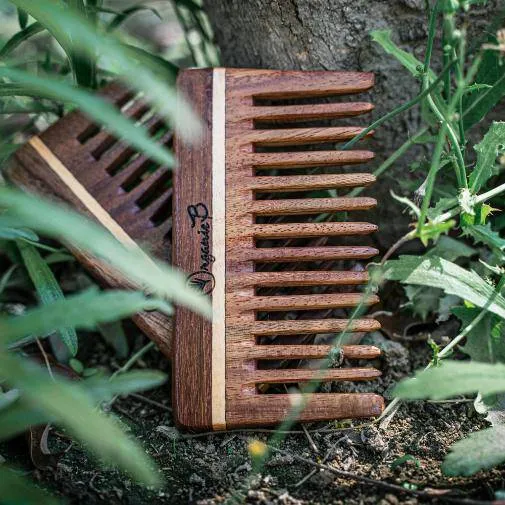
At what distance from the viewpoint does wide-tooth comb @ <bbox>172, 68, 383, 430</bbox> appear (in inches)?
55.9

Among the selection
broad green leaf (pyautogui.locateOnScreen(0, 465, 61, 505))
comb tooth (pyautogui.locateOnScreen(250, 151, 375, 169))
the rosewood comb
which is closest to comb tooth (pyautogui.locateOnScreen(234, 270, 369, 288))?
the rosewood comb

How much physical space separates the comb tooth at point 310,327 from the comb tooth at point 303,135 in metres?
0.38

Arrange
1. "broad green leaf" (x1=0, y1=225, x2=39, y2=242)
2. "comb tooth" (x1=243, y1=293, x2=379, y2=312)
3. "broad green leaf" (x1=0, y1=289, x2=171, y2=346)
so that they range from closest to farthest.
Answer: "broad green leaf" (x1=0, y1=289, x2=171, y2=346) → "broad green leaf" (x1=0, y1=225, x2=39, y2=242) → "comb tooth" (x1=243, y1=293, x2=379, y2=312)

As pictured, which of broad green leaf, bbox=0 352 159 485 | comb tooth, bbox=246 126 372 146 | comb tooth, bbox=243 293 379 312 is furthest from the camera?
comb tooth, bbox=246 126 372 146

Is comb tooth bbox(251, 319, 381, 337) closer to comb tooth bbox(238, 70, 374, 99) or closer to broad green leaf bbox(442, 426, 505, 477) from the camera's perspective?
broad green leaf bbox(442, 426, 505, 477)

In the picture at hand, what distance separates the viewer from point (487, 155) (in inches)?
57.5

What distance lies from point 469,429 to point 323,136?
25.6 inches

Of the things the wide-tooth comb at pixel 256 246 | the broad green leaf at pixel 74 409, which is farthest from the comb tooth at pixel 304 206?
the broad green leaf at pixel 74 409

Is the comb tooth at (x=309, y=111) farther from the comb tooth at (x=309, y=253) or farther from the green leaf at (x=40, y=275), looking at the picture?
the green leaf at (x=40, y=275)

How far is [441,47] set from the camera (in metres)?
1.68

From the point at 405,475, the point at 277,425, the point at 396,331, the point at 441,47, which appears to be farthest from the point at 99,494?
the point at 441,47

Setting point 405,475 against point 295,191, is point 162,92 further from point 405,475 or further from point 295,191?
point 405,475

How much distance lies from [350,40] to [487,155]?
417 mm

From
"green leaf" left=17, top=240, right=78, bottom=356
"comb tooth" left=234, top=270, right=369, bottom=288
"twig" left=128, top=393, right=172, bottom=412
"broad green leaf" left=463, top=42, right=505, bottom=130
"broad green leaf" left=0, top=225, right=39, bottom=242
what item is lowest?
"twig" left=128, top=393, right=172, bottom=412
